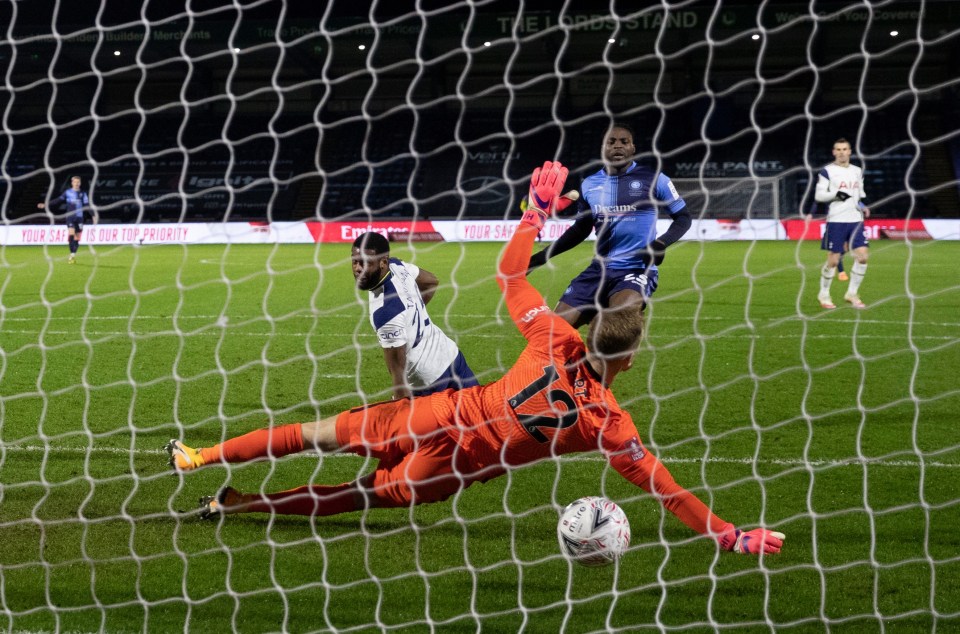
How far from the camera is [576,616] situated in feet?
11.2

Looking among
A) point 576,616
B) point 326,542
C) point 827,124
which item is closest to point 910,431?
point 576,616

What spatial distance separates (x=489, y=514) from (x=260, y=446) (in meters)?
1.09

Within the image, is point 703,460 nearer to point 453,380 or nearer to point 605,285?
point 453,380

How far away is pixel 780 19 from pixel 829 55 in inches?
181

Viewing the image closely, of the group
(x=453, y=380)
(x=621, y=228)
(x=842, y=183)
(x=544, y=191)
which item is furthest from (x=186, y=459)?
(x=842, y=183)

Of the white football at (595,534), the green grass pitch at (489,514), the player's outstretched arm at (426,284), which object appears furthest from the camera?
the player's outstretched arm at (426,284)

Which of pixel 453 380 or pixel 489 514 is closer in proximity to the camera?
pixel 489 514

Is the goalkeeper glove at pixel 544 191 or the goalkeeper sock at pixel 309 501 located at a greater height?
the goalkeeper glove at pixel 544 191

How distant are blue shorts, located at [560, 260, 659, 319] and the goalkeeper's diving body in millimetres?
2634

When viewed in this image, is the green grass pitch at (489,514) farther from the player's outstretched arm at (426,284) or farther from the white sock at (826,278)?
the white sock at (826,278)

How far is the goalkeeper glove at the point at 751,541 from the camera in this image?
361 centimetres

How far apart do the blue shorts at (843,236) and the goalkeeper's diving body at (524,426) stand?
25.7ft

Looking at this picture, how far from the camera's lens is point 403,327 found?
4578 mm

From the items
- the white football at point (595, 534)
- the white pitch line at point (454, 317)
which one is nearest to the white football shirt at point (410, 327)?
the white football at point (595, 534)
